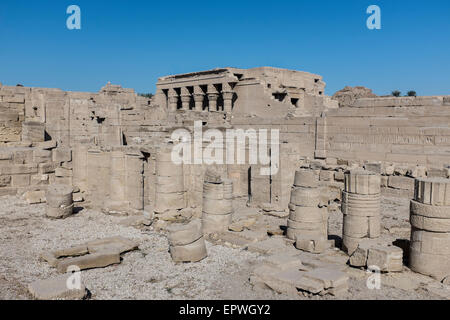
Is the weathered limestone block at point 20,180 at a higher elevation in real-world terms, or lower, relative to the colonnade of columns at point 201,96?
lower

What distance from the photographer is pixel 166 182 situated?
1098 centimetres

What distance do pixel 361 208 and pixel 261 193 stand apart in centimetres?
483

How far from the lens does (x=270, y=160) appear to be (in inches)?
475

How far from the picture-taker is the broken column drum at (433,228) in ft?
21.3

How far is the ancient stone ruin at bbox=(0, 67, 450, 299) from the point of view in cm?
666

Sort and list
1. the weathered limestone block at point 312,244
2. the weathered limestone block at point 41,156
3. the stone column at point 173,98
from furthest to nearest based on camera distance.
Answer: the stone column at point 173,98 < the weathered limestone block at point 41,156 < the weathered limestone block at point 312,244

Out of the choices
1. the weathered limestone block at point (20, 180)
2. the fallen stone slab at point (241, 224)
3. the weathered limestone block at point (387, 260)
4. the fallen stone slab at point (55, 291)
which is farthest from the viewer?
the weathered limestone block at point (20, 180)

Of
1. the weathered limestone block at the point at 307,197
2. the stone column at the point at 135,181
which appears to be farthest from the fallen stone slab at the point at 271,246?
the stone column at the point at 135,181

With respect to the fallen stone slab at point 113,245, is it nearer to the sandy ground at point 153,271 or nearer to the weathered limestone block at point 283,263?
the sandy ground at point 153,271

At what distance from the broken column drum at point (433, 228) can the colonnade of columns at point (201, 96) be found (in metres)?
20.5

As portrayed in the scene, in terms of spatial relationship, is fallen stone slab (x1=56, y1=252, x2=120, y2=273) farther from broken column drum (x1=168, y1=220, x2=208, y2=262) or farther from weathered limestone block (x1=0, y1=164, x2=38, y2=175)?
weathered limestone block (x1=0, y1=164, x2=38, y2=175)

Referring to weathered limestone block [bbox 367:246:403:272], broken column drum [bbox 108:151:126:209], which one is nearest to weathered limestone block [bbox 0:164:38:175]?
broken column drum [bbox 108:151:126:209]

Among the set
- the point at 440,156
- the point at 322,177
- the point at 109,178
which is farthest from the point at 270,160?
the point at 440,156

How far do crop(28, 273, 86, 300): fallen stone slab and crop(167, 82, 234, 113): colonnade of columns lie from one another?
2142cm
